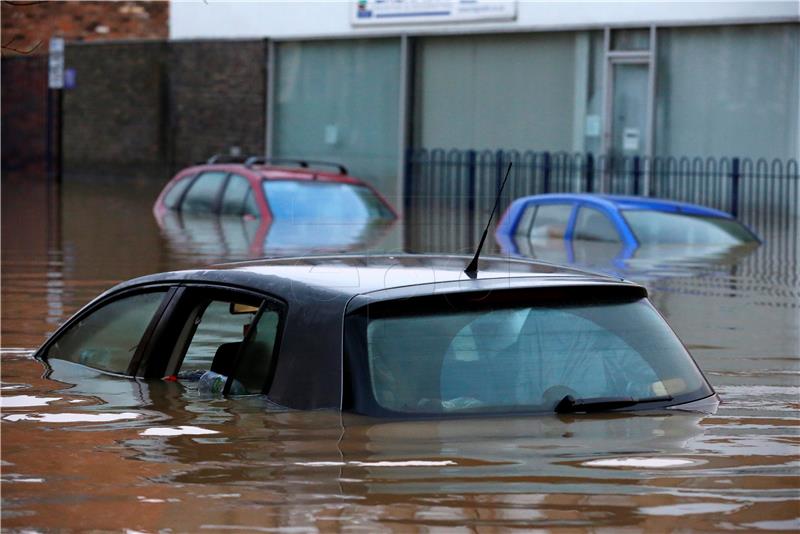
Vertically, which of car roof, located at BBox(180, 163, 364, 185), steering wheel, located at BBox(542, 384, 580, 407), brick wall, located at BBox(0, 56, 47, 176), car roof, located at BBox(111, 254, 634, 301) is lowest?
steering wheel, located at BBox(542, 384, 580, 407)

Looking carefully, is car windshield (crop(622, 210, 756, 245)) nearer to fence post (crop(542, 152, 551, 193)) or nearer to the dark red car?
the dark red car

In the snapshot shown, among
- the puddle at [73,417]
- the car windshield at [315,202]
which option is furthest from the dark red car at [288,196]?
the puddle at [73,417]

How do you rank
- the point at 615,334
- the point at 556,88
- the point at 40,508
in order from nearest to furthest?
the point at 40,508 → the point at 615,334 → the point at 556,88

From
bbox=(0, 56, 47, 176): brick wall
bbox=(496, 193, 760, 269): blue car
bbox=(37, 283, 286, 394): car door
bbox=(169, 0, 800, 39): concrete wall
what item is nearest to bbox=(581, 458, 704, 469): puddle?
bbox=(37, 283, 286, 394): car door

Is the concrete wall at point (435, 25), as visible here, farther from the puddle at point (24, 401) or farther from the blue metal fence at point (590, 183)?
the puddle at point (24, 401)

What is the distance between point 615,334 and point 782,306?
7.67 meters

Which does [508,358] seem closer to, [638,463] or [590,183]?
[638,463]

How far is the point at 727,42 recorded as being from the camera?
25219mm

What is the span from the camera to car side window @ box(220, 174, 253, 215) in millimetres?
18391

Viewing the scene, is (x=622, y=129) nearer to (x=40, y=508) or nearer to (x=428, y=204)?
(x=428, y=204)

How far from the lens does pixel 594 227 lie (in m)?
17.2

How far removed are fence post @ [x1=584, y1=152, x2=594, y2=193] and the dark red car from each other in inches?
323

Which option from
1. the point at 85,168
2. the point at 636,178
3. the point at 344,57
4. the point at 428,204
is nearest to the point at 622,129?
the point at 636,178

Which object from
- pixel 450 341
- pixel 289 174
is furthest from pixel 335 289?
pixel 289 174
